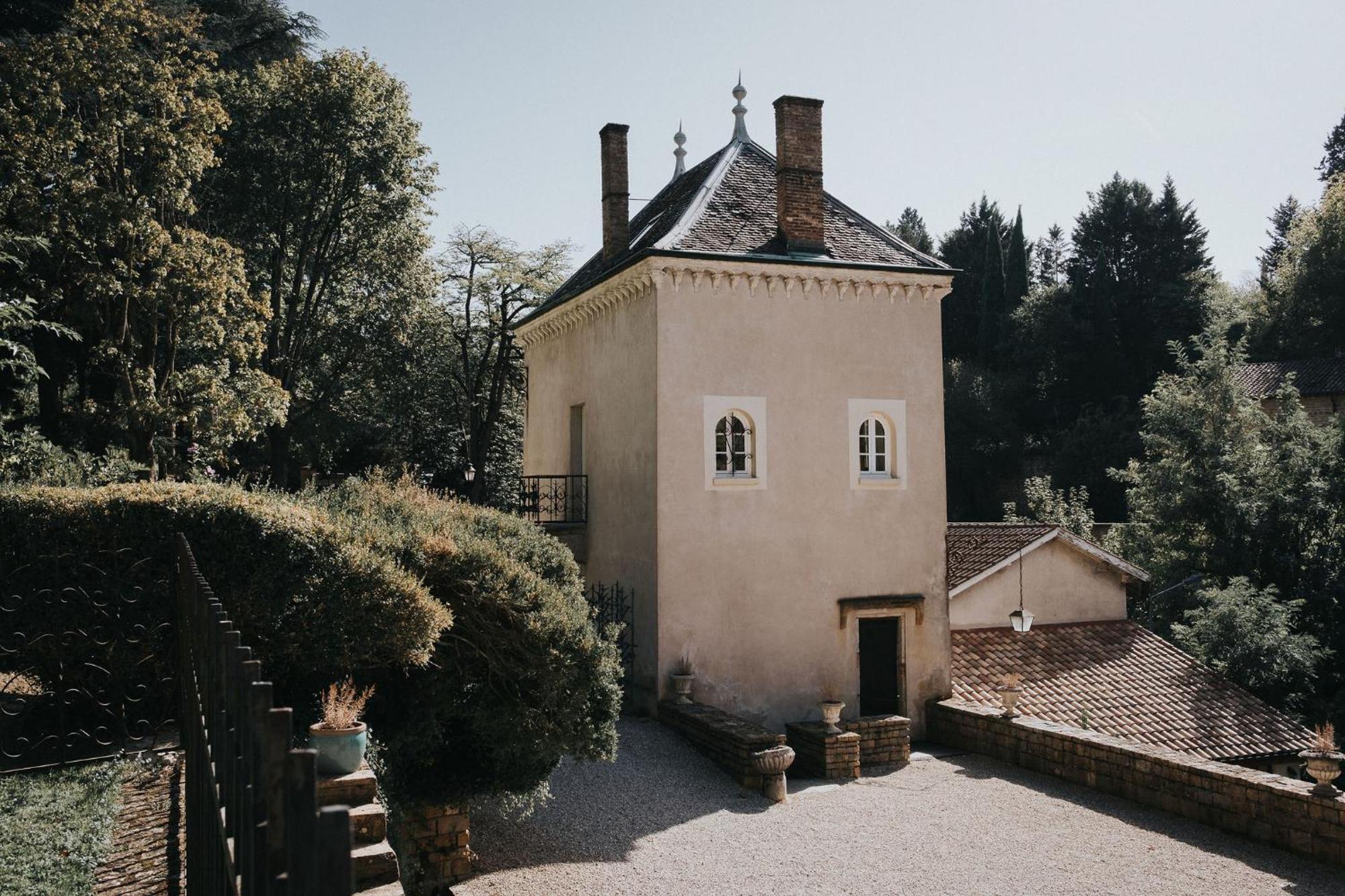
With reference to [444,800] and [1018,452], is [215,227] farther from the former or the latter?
[1018,452]

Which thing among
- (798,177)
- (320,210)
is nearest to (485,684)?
(798,177)

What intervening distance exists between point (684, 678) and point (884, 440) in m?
5.70

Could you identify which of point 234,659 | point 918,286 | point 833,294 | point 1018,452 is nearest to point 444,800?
point 234,659

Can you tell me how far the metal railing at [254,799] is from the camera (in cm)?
172

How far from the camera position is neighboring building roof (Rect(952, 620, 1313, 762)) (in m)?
18.4

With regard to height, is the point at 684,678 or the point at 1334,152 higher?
the point at 1334,152

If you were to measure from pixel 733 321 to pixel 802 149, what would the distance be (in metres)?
3.37

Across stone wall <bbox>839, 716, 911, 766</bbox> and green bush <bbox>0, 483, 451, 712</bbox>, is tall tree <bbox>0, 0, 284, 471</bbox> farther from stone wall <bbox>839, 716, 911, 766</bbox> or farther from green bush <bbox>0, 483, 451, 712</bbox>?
stone wall <bbox>839, 716, 911, 766</bbox>

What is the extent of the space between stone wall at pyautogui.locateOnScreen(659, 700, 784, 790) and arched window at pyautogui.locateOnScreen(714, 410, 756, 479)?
393 centimetres

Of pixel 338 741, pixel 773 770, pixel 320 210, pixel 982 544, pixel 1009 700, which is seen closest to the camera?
pixel 338 741

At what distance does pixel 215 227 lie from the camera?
83.6 ft

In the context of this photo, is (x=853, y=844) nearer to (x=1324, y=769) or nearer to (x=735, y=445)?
(x=1324, y=769)

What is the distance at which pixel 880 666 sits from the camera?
58.5 feet

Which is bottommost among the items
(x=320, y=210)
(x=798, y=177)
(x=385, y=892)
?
(x=385, y=892)
